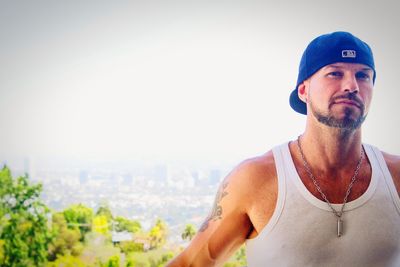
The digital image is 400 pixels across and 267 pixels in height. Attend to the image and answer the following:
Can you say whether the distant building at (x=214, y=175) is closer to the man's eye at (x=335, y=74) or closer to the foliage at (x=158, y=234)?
the foliage at (x=158, y=234)

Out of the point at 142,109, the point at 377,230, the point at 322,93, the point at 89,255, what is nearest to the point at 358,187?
A: the point at 377,230

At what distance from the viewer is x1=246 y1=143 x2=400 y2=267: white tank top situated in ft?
2.22

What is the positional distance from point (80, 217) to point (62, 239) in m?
0.31

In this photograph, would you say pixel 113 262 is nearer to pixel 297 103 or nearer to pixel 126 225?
Result: pixel 126 225

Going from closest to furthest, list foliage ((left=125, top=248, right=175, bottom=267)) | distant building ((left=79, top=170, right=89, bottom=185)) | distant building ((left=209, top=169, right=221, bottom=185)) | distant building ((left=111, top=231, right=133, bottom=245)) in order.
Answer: distant building ((left=209, top=169, right=221, bottom=185)) → foliage ((left=125, top=248, right=175, bottom=267)) → distant building ((left=79, top=170, right=89, bottom=185)) → distant building ((left=111, top=231, right=133, bottom=245))

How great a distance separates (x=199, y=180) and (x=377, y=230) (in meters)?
2.24

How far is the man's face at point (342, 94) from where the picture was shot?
0.73 m

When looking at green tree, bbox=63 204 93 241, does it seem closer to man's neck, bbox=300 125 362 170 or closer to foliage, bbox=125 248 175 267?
foliage, bbox=125 248 175 267

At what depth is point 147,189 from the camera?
3.50 m

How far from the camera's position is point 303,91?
2.68 feet

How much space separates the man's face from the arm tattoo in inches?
9.0

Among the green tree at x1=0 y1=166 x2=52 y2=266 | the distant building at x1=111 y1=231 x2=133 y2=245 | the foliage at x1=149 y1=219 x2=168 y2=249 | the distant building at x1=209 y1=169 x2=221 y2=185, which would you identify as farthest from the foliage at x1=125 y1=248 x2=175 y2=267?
the green tree at x1=0 y1=166 x2=52 y2=266

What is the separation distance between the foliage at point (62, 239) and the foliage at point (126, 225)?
0.47m

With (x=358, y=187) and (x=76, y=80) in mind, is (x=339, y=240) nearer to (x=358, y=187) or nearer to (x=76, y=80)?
(x=358, y=187)
